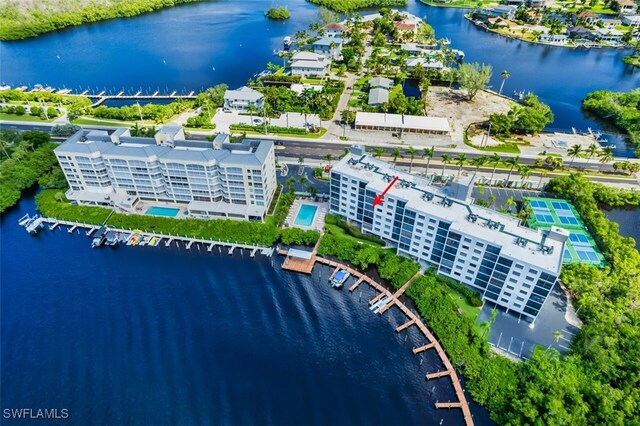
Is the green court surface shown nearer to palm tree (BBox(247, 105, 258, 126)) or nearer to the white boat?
the white boat

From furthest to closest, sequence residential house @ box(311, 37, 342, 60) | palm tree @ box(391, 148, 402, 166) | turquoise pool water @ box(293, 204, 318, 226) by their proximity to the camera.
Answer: residential house @ box(311, 37, 342, 60) < palm tree @ box(391, 148, 402, 166) < turquoise pool water @ box(293, 204, 318, 226)

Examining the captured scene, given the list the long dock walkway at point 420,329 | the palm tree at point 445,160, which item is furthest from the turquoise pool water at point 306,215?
the palm tree at point 445,160

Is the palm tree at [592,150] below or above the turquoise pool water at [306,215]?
above

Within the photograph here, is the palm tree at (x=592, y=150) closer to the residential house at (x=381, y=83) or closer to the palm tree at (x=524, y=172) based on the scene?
the palm tree at (x=524, y=172)

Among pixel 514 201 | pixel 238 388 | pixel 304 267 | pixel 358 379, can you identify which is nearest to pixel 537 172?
pixel 514 201

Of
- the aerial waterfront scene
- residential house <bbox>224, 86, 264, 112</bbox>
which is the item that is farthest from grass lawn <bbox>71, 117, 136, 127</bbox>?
residential house <bbox>224, 86, 264, 112</bbox>

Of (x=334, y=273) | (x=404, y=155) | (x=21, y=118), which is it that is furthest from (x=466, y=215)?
(x=21, y=118)

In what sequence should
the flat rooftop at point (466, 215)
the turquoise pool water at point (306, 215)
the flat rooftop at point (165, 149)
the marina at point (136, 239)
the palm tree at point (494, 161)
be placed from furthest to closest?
the palm tree at point (494, 161) → the turquoise pool water at point (306, 215) → the flat rooftop at point (165, 149) → the marina at point (136, 239) → the flat rooftop at point (466, 215)
